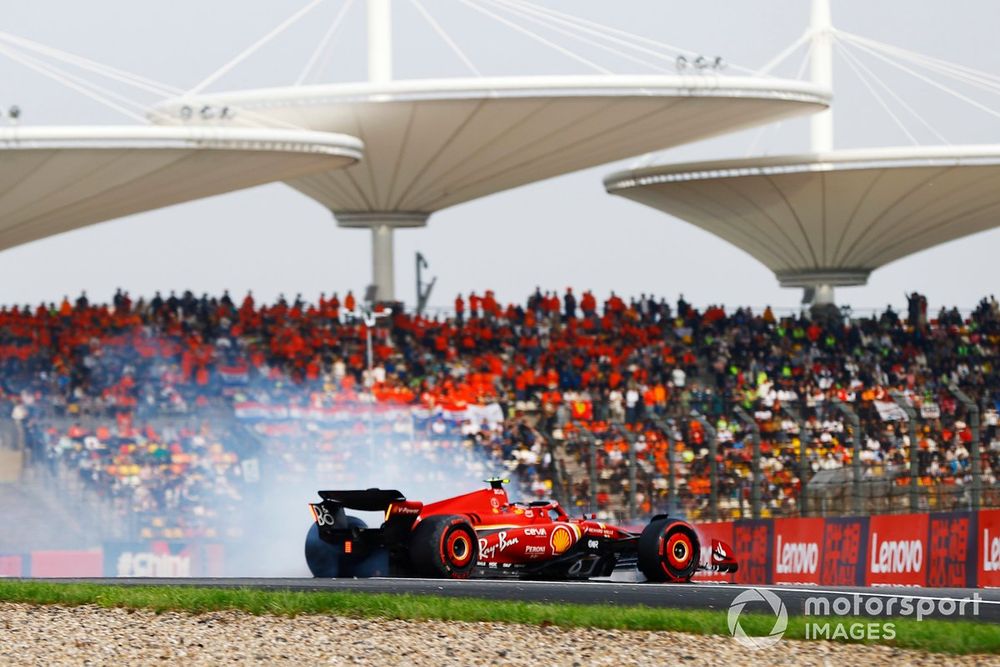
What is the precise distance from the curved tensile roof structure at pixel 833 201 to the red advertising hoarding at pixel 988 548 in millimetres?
32639

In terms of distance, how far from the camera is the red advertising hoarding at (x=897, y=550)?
880 inches

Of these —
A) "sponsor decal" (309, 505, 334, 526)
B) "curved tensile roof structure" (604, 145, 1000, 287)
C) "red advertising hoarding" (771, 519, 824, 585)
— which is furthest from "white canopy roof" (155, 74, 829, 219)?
"sponsor decal" (309, 505, 334, 526)

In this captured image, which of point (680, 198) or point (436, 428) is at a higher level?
point (680, 198)

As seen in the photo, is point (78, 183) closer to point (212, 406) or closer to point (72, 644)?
point (212, 406)

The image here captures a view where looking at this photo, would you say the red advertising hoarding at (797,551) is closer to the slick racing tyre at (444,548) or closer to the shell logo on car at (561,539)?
the shell logo on car at (561,539)

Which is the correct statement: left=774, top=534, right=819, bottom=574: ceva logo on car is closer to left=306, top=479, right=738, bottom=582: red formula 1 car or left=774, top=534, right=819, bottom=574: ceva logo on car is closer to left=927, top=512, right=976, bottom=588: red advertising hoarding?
left=927, top=512, right=976, bottom=588: red advertising hoarding

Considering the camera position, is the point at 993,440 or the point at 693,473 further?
the point at 993,440

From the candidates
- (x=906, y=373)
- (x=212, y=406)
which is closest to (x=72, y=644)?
(x=212, y=406)

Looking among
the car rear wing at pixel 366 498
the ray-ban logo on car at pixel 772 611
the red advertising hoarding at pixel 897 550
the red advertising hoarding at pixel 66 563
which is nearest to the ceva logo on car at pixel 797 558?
the red advertising hoarding at pixel 897 550

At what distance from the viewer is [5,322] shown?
44.3m

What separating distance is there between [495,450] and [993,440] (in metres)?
9.62

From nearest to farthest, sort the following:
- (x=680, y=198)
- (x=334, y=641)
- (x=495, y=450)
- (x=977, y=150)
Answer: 1. (x=334, y=641)
2. (x=495, y=450)
3. (x=977, y=150)
4. (x=680, y=198)

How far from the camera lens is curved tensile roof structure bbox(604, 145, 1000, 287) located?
2120 inches

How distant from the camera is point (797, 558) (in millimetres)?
25359
